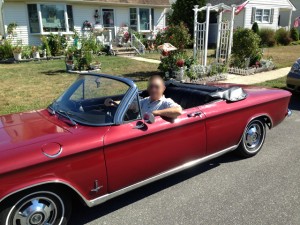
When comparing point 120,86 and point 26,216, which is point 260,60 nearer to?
point 120,86

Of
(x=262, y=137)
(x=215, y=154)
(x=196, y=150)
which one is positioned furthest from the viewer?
(x=262, y=137)

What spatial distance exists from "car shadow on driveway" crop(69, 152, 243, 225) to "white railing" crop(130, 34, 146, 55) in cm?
1575

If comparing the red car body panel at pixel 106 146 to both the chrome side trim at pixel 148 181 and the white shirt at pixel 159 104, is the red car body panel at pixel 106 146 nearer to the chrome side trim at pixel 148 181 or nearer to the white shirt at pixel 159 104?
the chrome side trim at pixel 148 181

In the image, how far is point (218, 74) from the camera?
34.8 feet

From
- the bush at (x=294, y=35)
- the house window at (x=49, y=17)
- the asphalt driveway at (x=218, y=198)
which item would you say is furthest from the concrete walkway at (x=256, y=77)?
the bush at (x=294, y=35)

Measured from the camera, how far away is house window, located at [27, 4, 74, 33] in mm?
A: 17609

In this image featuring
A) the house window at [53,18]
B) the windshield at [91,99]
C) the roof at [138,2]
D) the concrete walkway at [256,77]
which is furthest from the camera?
the roof at [138,2]

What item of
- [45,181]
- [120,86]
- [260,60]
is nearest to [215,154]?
[120,86]

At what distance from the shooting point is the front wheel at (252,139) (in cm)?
425

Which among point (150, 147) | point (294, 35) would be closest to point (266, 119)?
point (150, 147)

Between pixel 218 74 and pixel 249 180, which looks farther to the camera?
pixel 218 74

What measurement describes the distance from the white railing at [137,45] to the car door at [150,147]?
52.8ft

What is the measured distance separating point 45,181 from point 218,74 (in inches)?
351

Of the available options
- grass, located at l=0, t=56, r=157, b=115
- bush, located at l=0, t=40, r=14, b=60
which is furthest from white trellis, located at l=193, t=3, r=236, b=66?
bush, located at l=0, t=40, r=14, b=60
